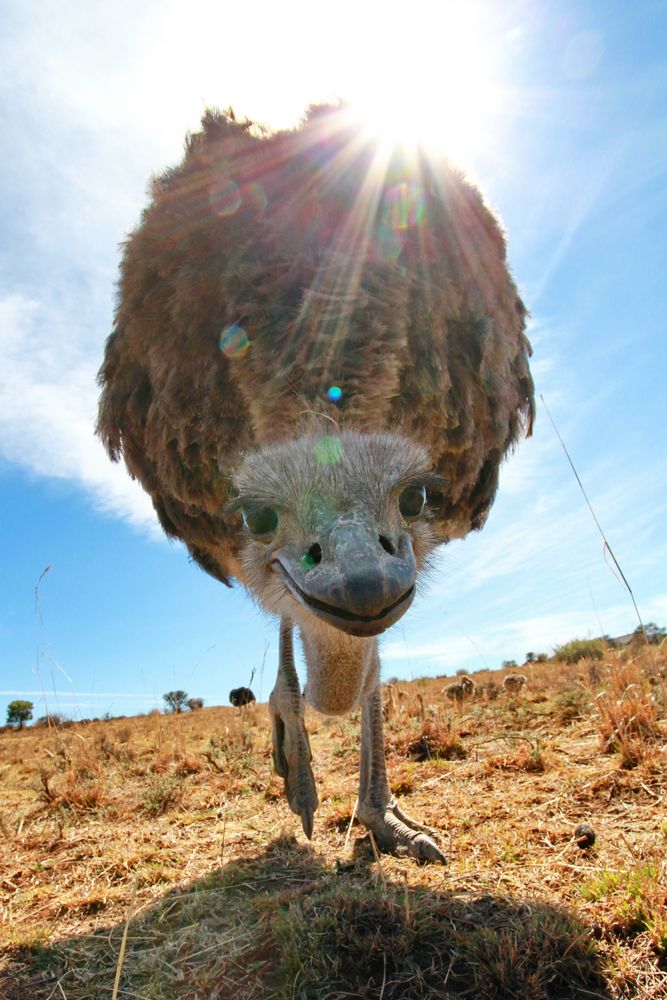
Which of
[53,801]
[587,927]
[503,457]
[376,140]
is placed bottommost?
[587,927]

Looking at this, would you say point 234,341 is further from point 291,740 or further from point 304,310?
point 291,740

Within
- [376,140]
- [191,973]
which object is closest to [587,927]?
[191,973]

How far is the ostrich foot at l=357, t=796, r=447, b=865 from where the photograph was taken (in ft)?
A: 10.0

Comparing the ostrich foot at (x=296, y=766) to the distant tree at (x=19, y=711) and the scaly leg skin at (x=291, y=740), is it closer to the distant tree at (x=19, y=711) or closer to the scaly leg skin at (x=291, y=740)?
the scaly leg skin at (x=291, y=740)

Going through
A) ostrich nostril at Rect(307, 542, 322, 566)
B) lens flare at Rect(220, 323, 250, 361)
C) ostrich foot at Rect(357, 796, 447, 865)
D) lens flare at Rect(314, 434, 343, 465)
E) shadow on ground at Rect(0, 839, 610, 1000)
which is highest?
lens flare at Rect(220, 323, 250, 361)

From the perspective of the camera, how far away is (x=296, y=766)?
352cm

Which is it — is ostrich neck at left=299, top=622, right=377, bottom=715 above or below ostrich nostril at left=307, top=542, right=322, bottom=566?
below

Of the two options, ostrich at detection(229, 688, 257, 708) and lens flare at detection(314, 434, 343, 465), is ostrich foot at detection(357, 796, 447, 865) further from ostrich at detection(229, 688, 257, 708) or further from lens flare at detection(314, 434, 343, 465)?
ostrich at detection(229, 688, 257, 708)

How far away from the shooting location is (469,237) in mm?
4234

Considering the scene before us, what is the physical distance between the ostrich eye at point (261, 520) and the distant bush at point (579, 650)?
6834 millimetres

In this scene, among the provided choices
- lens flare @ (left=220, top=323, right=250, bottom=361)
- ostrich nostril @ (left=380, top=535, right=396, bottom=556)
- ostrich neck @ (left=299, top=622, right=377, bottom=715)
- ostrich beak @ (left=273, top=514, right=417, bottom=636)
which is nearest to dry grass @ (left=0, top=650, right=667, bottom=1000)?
ostrich neck @ (left=299, top=622, right=377, bottom=715)

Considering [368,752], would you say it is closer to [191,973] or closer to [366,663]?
[366,663]

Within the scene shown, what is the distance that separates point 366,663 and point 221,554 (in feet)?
6.60

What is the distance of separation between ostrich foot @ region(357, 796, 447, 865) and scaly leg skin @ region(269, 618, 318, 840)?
11.5 inches
